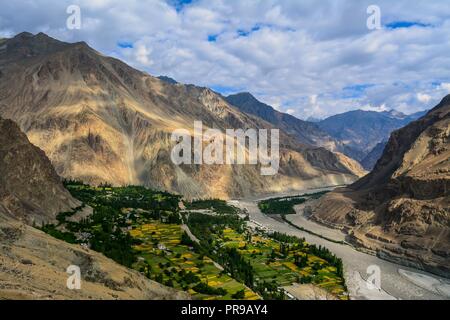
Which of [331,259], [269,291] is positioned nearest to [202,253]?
[269,291]

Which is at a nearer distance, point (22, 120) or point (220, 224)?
point (220, 224)

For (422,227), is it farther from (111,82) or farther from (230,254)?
(111,82)

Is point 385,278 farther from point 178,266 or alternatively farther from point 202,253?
point 178,266

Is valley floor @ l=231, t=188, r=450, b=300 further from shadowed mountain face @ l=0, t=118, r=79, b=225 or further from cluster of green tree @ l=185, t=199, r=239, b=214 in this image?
shadowed mountain face @ l=0, t=118, r=79, b=225

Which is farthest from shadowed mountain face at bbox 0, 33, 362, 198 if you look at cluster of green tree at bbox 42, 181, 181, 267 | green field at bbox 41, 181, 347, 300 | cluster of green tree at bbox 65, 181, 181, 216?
green field at bbox 41, 181, 347, 300
